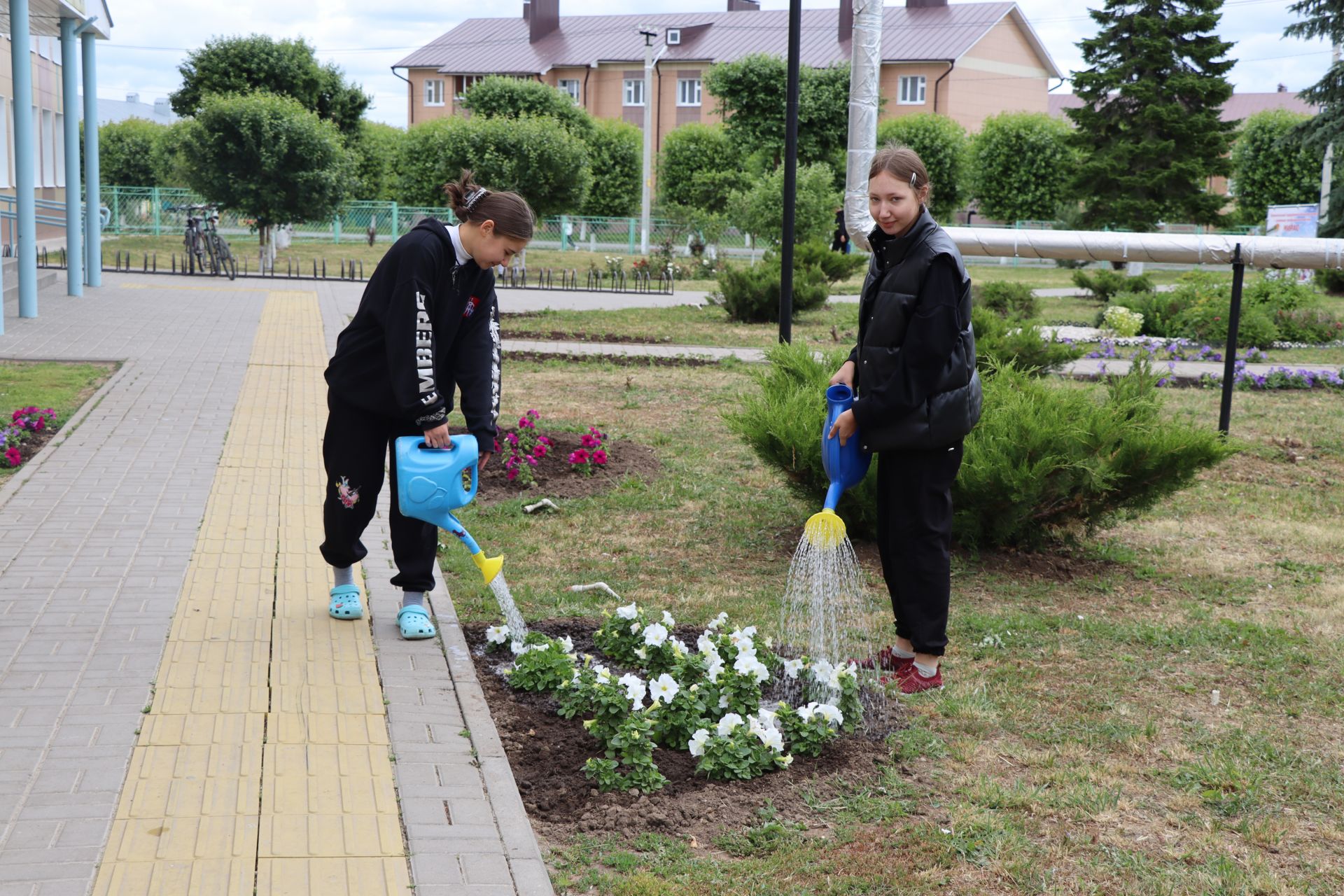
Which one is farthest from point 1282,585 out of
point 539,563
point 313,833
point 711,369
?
point 711,369

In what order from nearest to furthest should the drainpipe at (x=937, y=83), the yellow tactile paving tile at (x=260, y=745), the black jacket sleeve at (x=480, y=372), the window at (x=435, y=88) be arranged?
the yellow tactile paving tile at (x=260, y=745) → the black jacket sleeve at (x=480, y=372) → the drainpipe at (x=937, y=83) → the window at (x=435, y=88)

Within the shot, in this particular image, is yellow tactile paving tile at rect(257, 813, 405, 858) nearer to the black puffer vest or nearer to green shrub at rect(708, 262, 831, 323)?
the black puffer vest

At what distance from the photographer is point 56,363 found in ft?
37.5

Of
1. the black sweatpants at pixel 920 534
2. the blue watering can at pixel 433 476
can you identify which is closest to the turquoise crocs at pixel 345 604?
the blue watering can at pixel 433 476

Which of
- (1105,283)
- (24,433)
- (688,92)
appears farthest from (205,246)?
(688,92)

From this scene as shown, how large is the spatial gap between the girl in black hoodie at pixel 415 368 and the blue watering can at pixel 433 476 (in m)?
0.06

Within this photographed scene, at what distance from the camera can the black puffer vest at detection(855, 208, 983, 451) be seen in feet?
13.5

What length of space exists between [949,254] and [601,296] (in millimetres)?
19083

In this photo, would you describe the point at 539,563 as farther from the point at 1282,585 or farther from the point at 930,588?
the point at 1282,585

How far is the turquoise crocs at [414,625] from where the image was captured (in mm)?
4672

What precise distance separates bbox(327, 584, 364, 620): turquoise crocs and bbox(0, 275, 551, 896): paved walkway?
7 centimetres

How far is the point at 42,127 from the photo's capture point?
30500 mm

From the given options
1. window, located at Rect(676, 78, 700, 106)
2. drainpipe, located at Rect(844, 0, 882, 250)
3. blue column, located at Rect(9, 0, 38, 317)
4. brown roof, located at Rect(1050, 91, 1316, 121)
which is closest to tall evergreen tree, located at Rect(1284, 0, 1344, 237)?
drainpipe, located at Rect(844, 0, 882, 250)

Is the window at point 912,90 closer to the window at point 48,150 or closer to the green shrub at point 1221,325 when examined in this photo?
the window at point 48,150
